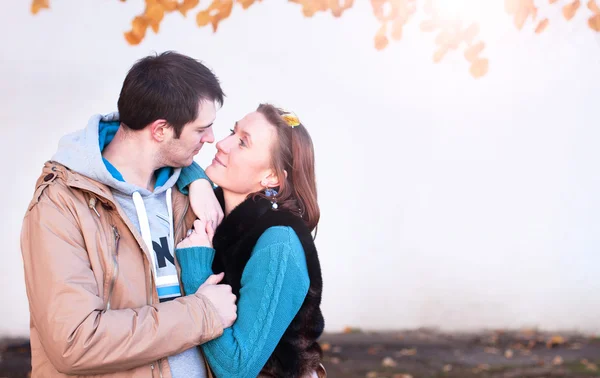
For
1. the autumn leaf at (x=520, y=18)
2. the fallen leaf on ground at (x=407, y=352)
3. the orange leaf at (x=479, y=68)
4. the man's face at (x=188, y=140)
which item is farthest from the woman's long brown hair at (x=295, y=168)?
the autumn leaf at (x=520, y=18)

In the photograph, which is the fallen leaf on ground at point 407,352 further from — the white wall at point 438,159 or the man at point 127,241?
the man at point 127,241

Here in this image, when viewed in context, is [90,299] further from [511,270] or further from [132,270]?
[511,270]

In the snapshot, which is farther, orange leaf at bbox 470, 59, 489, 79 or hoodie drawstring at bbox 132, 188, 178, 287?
orange leaf at bbox 470, 59, 489, 79

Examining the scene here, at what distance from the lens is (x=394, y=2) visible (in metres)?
4.20

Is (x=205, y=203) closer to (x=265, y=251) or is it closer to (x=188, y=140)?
(x=188, y=140)

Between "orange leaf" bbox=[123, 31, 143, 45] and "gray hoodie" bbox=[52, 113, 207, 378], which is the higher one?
"orange leaf" bbox=[123, 31, 143, 45]

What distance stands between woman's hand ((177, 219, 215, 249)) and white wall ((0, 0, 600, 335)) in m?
2.00

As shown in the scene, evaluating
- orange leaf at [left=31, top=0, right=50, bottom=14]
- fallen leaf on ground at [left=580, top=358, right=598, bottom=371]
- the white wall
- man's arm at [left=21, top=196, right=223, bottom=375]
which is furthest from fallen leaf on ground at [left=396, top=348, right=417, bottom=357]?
orange leaf at [left=31, top=0, right=50, bottom=14]

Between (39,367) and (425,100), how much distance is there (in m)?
2.98

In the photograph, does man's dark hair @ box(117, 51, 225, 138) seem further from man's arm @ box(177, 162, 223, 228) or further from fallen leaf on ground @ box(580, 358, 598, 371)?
fallen leaf on ground @ box(580, 358, 598, 371)

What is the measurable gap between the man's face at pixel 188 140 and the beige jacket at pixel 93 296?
1.03 feet

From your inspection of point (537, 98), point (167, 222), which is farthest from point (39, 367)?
point (537, 98)

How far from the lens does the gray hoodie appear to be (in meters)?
1.94

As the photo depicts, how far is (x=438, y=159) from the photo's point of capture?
4266mm
